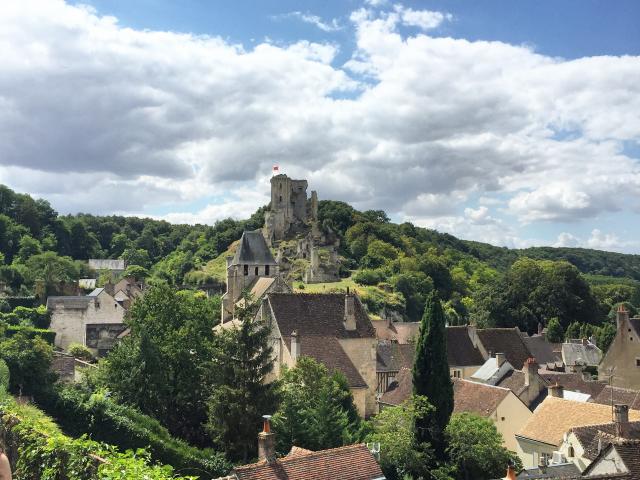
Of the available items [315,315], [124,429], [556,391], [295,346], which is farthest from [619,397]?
[124,429]

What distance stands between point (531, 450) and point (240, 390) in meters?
13.6

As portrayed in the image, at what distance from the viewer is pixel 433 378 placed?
28984 millimetres

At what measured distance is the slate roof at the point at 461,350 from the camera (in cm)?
4859

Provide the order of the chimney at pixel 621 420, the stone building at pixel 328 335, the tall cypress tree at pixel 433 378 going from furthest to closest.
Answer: the stone building at pixel 328 335
the tall cypress tree at pixel 433 378
the chimney at pixel 621 420

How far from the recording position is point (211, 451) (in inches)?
1096

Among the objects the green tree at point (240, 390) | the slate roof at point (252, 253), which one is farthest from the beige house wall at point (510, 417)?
the slate roof at point (252, 253)

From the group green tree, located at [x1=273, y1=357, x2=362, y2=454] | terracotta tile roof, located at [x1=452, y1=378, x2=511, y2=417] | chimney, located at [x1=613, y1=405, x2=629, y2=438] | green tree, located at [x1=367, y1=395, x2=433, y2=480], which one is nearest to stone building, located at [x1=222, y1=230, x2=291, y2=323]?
terracotta tile roof, located at [x1=452, y1=378, x2=511, y2=417]

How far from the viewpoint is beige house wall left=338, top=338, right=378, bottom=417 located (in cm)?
3494

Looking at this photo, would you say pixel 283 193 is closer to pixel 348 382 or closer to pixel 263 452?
pixel 348 382

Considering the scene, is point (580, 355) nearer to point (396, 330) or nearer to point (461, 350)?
point (396, 330)

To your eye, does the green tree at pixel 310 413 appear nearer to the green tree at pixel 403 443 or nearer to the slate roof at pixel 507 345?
the green tree at pixel 403 443

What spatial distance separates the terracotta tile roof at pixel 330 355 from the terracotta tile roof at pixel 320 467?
1381cm

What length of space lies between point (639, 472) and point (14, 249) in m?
109

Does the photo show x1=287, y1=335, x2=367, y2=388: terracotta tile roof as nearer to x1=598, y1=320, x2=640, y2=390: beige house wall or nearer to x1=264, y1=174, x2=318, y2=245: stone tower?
x1=598, y1=320, x2=640, y2=390: beige house wall
